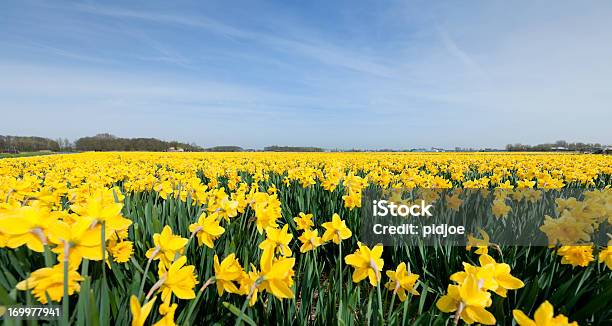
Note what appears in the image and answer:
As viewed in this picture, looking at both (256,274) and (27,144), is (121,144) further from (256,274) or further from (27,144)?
(256,274)

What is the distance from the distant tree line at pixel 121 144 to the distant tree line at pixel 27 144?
31.6 feet

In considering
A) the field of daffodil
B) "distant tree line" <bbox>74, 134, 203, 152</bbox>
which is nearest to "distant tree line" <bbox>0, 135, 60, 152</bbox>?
"distant tree line" <bbox>74, 134, 203, 152</bbox>

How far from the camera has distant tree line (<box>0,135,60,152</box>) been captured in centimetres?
6562

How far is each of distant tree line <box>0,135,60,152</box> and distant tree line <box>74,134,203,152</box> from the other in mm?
9625

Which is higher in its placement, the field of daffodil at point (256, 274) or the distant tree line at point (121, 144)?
the distant tree line at point (121, 144)

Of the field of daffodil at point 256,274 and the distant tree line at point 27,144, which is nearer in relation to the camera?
the field of daffodil at point 256,274

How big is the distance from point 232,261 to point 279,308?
44 cm

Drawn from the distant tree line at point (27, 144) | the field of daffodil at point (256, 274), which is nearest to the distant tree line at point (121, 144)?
the distant tree line at point (27, 144)

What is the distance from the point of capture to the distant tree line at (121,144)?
2525 inches

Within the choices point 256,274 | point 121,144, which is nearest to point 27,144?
point 121,144

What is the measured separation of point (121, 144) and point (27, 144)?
81.8 ft

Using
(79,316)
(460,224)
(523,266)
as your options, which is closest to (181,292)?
(79,316)

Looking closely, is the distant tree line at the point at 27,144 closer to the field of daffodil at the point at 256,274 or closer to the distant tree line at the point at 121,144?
the distant tree line at the point at 121,144

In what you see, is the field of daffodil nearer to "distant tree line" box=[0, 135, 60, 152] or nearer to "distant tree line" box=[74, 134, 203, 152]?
"distant tree line" box=[74, 134, 203, 152]
